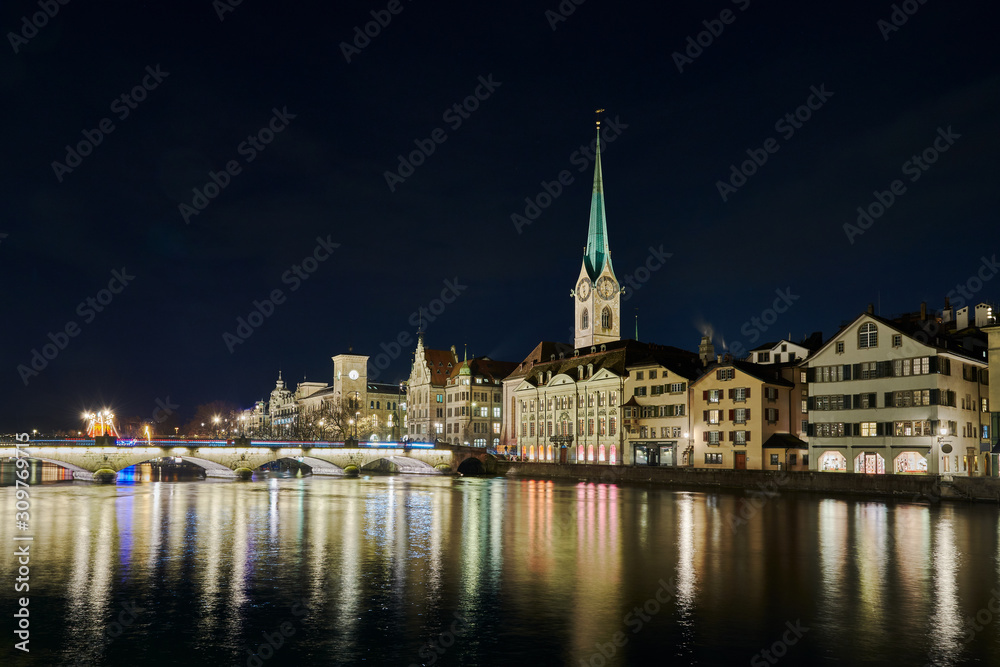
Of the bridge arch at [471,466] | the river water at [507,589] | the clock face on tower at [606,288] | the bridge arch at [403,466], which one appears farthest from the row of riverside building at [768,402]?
the river water at [507,589]

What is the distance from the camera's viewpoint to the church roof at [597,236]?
156m

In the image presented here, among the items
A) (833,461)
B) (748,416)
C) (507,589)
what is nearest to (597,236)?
(748,416)

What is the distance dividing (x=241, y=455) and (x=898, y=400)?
240 ft

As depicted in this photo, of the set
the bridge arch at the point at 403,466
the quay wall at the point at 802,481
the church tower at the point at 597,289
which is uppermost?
the church tower at the point at 597,289

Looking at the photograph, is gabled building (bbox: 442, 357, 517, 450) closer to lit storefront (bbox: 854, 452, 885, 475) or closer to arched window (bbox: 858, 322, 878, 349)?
lit storefront (bbox: 854, 452, 885, 475)

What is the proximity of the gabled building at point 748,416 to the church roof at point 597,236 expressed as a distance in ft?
212

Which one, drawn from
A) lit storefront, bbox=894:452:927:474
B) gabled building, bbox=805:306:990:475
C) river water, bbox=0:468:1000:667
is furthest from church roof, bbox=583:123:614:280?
river water, bbox=0:468:1000:667

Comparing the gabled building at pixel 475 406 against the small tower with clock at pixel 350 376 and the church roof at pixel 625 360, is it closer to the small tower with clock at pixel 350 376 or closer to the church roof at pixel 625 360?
the church roof at pixel 625 360

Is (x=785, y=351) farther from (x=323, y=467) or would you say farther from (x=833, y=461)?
(x=323, y=467)

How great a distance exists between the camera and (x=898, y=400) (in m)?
70.7

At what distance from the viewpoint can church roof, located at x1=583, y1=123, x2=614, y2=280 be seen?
6161 inches

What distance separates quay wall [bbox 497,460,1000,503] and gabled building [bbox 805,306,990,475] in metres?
5.56

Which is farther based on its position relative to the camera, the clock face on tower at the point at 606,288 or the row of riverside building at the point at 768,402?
the clock face on tower at the point at 606,288

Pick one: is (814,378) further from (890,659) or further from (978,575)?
(890,659)
